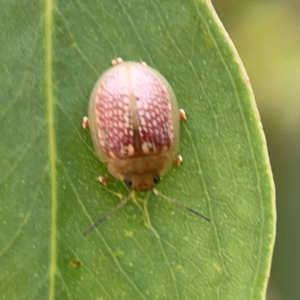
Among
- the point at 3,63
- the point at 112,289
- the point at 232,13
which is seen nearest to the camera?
the point at 3,63

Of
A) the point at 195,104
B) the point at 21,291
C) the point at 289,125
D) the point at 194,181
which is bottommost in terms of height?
the point at 289,125

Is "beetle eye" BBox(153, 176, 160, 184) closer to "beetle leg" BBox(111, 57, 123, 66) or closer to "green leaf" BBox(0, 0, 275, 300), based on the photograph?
"green leaf" BBox(0, 0, 275, 300)

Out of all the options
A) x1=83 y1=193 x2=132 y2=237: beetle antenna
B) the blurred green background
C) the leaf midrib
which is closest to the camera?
the leaf midrib

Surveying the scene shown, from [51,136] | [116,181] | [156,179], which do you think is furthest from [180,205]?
[51,136]

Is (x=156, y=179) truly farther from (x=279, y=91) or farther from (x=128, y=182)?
(x=279, y=91)

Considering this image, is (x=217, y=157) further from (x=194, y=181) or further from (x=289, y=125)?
(x=289, y=125)

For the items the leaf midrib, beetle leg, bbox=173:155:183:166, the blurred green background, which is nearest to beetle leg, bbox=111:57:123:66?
the leaf midrib

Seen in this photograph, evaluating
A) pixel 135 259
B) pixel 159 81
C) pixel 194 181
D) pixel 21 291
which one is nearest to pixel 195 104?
Result: pixel 159 81
